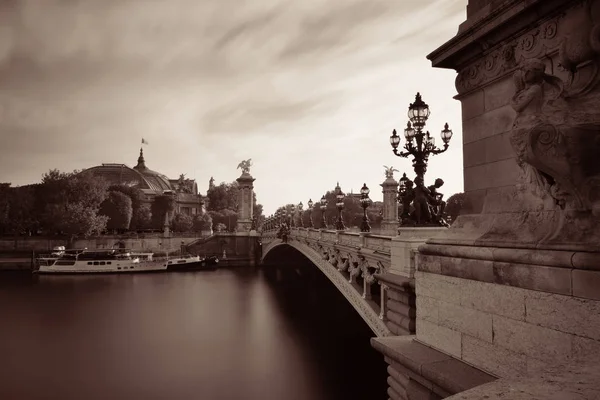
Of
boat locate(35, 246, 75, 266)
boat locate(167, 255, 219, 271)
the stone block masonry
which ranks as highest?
the stone block masonry

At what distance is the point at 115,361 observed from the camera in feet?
64.4

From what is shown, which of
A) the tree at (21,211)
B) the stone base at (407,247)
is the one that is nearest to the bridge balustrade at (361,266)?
the stone base at (407,247)

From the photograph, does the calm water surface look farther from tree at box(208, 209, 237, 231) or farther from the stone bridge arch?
tree at box(208, 209, 237, 231)

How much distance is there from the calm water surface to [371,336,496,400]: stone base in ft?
36.6

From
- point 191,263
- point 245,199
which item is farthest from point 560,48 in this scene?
point 245,199

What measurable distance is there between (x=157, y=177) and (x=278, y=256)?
2804 inches

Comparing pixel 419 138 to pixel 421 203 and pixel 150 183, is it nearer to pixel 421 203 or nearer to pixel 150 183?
pixel 421 203

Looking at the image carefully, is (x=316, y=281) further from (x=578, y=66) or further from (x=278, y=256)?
(x=578, y=66)

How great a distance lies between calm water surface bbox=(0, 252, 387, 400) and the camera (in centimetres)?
1647

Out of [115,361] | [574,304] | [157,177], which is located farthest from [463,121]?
[157,177]

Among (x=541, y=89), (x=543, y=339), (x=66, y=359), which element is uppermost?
(x=541, y=89)

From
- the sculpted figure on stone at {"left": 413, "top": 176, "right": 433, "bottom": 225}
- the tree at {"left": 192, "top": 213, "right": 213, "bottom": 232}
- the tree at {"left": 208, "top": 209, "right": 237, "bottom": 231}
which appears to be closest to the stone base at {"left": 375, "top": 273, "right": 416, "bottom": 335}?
the sculpted figure on stone at {"left": 413, "top": 176, "right": 433, "bottom": 225}

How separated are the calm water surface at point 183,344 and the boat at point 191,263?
11149 millimetres

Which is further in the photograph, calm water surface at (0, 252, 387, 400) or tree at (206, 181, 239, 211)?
tree at (206, 181, 239, 211)
